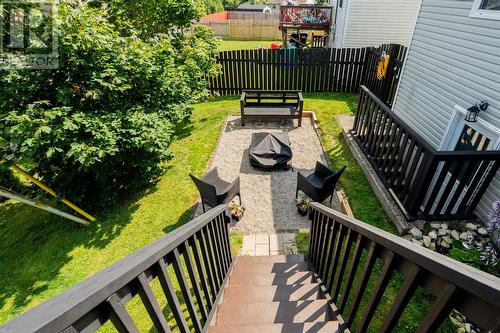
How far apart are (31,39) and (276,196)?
17.8 feet

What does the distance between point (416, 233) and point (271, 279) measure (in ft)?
8.77

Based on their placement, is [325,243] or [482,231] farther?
[482,231]

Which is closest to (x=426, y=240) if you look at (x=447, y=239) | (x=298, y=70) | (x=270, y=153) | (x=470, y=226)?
(x=447, y=239)

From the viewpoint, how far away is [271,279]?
3439 mm

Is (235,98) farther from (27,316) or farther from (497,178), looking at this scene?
(27,316)

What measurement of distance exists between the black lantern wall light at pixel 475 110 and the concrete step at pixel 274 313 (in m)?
4.23

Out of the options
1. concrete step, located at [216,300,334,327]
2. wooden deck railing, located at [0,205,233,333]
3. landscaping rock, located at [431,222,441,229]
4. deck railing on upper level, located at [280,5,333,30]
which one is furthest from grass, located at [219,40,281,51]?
wooden deck railing, located at [0,205,233,333]

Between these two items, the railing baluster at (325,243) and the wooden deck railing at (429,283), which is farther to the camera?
the railing baluster at (325,243)

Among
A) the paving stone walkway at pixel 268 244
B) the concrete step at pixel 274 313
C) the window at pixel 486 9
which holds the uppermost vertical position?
the window at pixel 486 9

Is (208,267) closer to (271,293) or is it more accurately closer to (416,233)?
(271,293)

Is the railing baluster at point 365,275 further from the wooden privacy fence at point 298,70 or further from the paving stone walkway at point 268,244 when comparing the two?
the wooden privacy fence at point 298,70

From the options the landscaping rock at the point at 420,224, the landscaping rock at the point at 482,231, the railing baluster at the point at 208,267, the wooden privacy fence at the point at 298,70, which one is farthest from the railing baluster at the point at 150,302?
the wooden privacy fence at the point at 298,70

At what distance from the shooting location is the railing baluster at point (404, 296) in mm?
1118

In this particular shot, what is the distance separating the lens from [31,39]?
4203 millimetres
